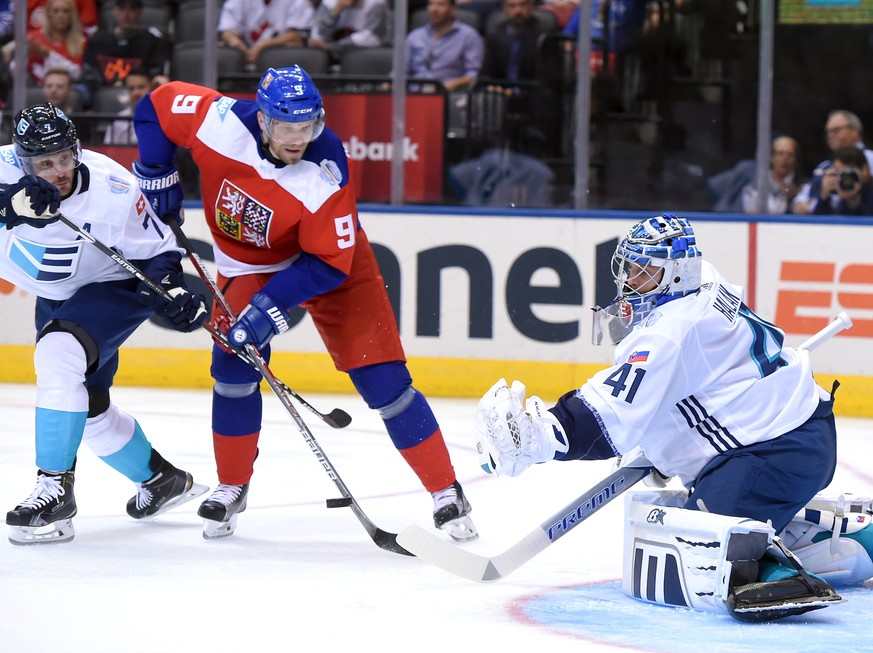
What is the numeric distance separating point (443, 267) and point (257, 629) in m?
3.51

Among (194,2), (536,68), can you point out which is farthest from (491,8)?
(194,2)

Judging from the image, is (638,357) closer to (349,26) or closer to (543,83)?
(543,83)

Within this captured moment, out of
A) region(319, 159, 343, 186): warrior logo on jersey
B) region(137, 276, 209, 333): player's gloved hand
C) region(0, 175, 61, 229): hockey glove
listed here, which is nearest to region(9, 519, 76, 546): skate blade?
region(137, 276, 209, 333): player's gloved hand

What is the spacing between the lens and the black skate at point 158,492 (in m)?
3.51

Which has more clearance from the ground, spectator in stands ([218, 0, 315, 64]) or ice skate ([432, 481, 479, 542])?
spectator in stands ([218, 0, 315, 64])

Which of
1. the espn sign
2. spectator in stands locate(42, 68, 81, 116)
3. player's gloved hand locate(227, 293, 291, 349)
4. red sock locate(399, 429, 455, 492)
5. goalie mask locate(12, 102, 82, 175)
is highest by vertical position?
spectator in stands locate(42, 68, 81, 116)

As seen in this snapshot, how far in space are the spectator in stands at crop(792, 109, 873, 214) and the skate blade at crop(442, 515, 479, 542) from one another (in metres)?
2.92

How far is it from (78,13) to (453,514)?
3948mm

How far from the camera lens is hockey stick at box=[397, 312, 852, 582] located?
9.00ft

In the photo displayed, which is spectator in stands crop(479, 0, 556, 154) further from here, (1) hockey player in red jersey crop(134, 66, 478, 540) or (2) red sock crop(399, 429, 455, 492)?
(2) red sock crop(399, 429, 455, 492)

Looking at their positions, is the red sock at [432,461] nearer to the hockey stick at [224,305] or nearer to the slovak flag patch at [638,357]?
the hockey stick at [224,305]

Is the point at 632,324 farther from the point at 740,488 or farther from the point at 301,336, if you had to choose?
the point at 301,336

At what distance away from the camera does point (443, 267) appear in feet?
19.3

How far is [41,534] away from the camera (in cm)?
319
